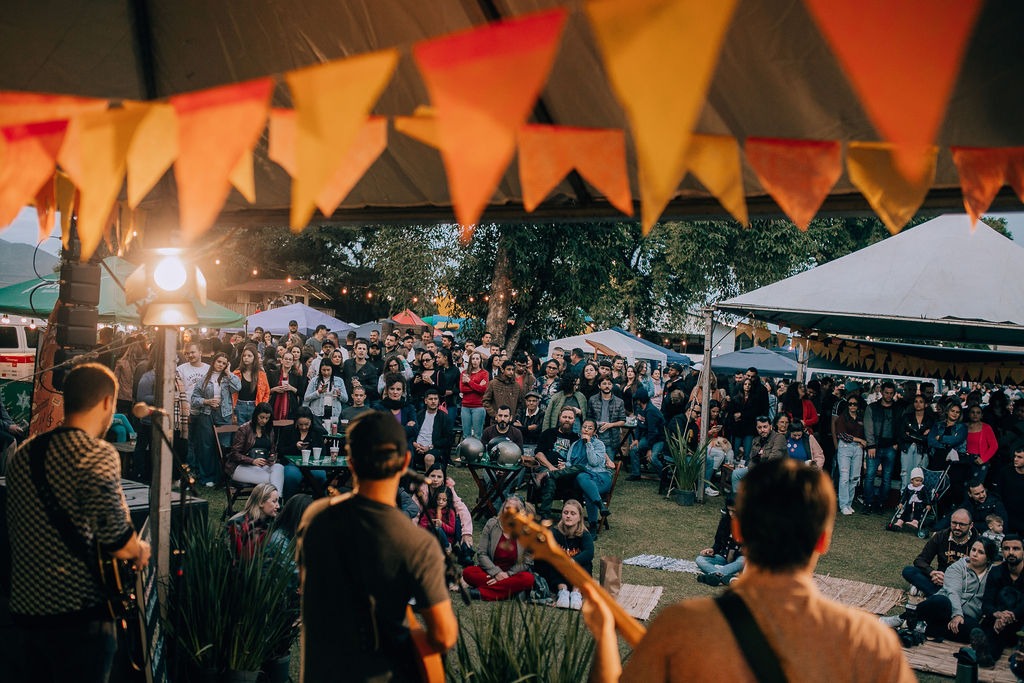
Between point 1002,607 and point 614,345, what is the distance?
16698mm

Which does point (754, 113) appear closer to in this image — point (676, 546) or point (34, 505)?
point (34, 505)

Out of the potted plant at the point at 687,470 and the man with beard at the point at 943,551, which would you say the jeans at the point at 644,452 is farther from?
the man with beard at the point at 943,551

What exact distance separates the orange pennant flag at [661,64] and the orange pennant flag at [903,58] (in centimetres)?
20

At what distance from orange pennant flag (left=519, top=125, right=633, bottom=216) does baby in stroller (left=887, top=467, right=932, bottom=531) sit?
9.62m

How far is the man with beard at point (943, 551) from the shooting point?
693 cm

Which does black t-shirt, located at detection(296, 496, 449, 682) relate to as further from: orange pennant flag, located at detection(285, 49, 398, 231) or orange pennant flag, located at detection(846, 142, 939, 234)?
orange pennant flag, located at detection(846, 142, 939, 234)

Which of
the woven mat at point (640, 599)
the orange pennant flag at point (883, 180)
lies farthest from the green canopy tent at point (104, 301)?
the orange pennant flag at point (883, 180)

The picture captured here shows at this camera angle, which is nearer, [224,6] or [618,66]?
[618,66]

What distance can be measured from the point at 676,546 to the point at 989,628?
331 centimetres

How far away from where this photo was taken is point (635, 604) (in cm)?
657

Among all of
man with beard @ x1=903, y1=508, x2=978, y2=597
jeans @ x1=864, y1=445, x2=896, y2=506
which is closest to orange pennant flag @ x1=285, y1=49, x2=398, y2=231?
man with beard @ x1=903, y1=508, x2=978, y2=597

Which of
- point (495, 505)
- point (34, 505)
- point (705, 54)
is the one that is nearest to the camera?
point (705, 54)

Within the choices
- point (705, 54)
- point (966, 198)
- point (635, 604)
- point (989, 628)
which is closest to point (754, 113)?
point (966, 198)

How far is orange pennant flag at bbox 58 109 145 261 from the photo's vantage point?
2117 mm
